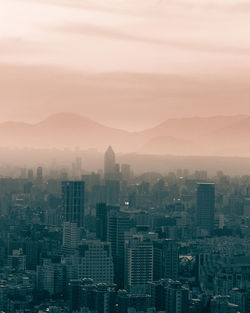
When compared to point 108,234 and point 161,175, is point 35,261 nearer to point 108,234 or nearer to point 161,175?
point 108,234

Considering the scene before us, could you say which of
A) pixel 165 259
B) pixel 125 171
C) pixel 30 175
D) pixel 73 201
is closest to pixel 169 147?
pixel 125 171

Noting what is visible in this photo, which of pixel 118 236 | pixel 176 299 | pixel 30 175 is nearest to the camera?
pixel 176 299

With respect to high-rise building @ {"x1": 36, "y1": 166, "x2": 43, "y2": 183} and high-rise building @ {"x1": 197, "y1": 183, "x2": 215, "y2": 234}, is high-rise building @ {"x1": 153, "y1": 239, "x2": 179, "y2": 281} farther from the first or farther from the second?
high-rise building @ {"x1": 36, "y1": 166, "x2": 43, "y2": 183}

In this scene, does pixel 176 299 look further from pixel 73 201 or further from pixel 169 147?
pixel 169 147

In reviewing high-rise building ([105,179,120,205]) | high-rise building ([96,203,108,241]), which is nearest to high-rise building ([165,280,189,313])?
high-rise building ([96,203,108,241])

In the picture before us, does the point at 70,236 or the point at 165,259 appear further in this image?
the point at 70,236
